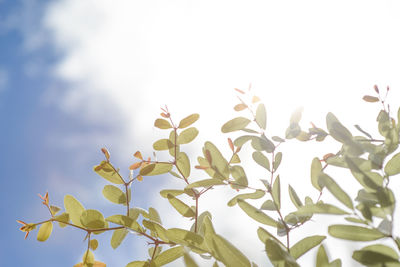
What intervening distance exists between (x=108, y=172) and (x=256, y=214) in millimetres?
580

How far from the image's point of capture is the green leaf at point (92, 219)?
1.18 m

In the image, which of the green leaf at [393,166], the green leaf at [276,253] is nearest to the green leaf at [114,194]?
the green leaf at [276,253]

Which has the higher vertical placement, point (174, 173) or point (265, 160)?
point (174, 173)

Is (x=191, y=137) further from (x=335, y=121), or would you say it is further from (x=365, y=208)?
(x=365, y=208)

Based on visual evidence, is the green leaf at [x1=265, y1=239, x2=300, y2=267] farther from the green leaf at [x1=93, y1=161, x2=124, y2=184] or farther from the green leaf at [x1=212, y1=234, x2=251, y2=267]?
the green leaf at [x1=93, y1=161, x2=124, y2=184]

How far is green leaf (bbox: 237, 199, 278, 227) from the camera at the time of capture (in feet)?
3.48

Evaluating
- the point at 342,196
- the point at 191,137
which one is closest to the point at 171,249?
the point at 191,137

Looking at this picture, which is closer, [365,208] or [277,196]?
[365,208]

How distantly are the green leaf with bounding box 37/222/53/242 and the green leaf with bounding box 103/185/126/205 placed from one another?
212mm

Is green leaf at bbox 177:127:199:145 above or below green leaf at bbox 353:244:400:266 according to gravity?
above

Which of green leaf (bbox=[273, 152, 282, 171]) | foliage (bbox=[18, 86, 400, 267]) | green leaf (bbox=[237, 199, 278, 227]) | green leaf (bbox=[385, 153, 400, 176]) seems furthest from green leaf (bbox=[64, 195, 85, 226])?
green leaf (bbox=[385, 153, 400, 176])

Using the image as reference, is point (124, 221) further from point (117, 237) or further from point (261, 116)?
point (261, 116)

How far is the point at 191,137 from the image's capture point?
1380mm

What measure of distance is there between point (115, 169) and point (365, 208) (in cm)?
87
